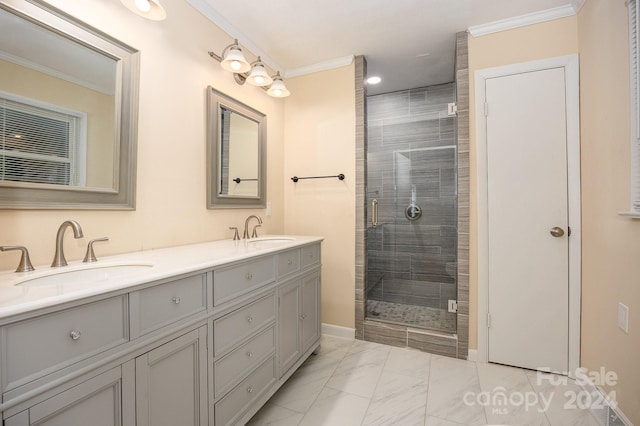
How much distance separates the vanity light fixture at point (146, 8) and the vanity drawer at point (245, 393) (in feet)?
5.92

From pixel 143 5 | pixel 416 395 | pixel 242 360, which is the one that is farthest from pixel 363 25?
pixel 416 395

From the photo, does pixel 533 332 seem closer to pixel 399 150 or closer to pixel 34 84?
pixel 399 150

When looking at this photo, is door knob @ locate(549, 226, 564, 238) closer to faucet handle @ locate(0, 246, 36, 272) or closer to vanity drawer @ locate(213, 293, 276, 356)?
vanity drawer @ locate(213, 293, 276, 356)

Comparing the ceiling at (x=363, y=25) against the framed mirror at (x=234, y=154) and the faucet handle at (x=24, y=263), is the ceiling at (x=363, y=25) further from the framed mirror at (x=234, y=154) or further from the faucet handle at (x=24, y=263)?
the faucet handle at (x=24, y=263)

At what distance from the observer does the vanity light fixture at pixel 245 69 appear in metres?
1.81

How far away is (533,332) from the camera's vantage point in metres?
1.98

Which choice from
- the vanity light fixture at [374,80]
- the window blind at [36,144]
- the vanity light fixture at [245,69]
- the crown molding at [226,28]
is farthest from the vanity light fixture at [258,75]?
the vanity light fixture at [374,80]

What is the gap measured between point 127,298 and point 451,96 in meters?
3.38

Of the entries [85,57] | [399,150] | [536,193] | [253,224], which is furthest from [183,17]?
[536,193]

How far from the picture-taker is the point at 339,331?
8.36ft

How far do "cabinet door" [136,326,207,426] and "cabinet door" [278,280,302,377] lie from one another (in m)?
0.57

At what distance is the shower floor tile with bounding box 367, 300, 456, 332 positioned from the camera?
2.53 metres

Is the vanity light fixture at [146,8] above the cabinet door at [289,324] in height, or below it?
above

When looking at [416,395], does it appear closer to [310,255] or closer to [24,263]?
[310,255]
